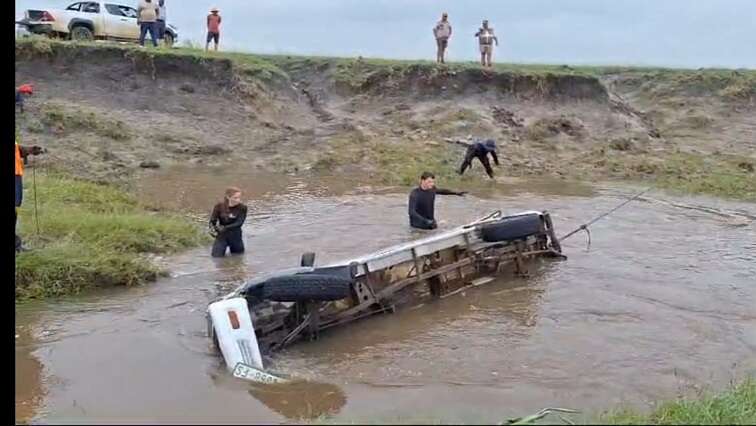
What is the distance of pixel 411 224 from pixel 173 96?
1176 cm

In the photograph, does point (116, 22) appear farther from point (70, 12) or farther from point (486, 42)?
point (486, 42)

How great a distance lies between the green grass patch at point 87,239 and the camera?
1010 centimetres

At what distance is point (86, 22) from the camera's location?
2636 centimetres

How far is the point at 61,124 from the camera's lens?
20.6 meters

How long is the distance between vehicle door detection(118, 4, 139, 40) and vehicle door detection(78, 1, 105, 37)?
2.46ft

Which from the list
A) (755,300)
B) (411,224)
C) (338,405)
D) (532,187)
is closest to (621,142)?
(532,187)

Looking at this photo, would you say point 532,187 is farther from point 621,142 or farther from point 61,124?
point 61,124

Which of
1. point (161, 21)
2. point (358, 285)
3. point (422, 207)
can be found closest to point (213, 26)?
point (161, 21)

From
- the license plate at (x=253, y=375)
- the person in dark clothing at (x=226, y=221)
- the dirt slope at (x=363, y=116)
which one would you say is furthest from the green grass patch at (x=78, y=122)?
the license plate at (x=253, y=375)

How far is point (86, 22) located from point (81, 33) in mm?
371

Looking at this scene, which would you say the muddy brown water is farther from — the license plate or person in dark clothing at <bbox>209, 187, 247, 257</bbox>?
person in dark clothing at <bbox>209, 187, 247, 257</bbox>

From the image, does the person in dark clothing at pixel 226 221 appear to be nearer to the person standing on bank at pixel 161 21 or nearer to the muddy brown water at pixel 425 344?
the muddy brown water at pixel 425 344

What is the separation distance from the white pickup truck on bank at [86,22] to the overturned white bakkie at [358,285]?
18515mm

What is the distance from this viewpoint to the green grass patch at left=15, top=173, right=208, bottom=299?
10.1 meters
